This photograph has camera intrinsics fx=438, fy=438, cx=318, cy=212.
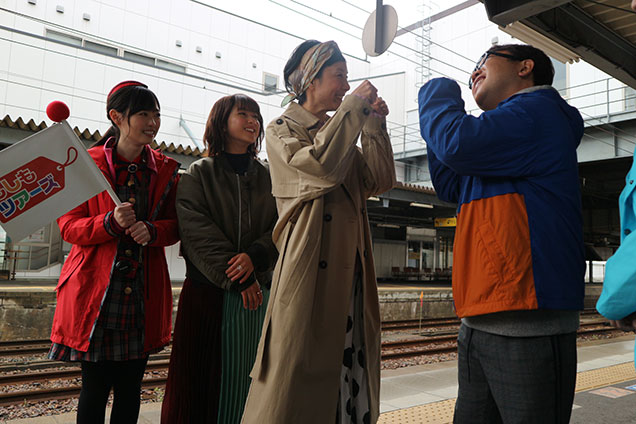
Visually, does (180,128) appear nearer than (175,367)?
No

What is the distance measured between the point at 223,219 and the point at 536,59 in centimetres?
155

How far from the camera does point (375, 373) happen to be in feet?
5.73

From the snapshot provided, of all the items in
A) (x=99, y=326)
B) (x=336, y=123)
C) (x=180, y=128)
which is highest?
(x=180, y=128)

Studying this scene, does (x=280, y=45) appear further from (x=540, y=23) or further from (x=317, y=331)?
(x=317, y=331)

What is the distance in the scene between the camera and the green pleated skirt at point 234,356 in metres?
2.14

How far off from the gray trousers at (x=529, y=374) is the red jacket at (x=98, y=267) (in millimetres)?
1472

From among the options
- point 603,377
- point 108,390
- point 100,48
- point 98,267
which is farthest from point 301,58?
point 100,48

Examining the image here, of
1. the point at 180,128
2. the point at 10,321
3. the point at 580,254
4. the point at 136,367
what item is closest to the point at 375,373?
the point at 580,254

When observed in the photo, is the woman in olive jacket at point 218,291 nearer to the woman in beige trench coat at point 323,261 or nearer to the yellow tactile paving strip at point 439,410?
the woman in beige trench coat at point 323,261

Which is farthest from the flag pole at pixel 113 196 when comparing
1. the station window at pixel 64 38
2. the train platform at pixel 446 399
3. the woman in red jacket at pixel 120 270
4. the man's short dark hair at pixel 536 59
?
the station window at pixel 64 38

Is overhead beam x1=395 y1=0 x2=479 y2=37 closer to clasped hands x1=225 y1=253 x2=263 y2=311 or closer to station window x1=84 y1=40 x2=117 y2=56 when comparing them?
station window x1=84 y1=40 x2=117 y2=56

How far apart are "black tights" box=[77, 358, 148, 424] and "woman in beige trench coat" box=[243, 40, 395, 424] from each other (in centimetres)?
79

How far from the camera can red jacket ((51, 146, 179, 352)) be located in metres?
1.96

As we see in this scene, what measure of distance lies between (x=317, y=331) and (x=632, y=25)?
392 cm
